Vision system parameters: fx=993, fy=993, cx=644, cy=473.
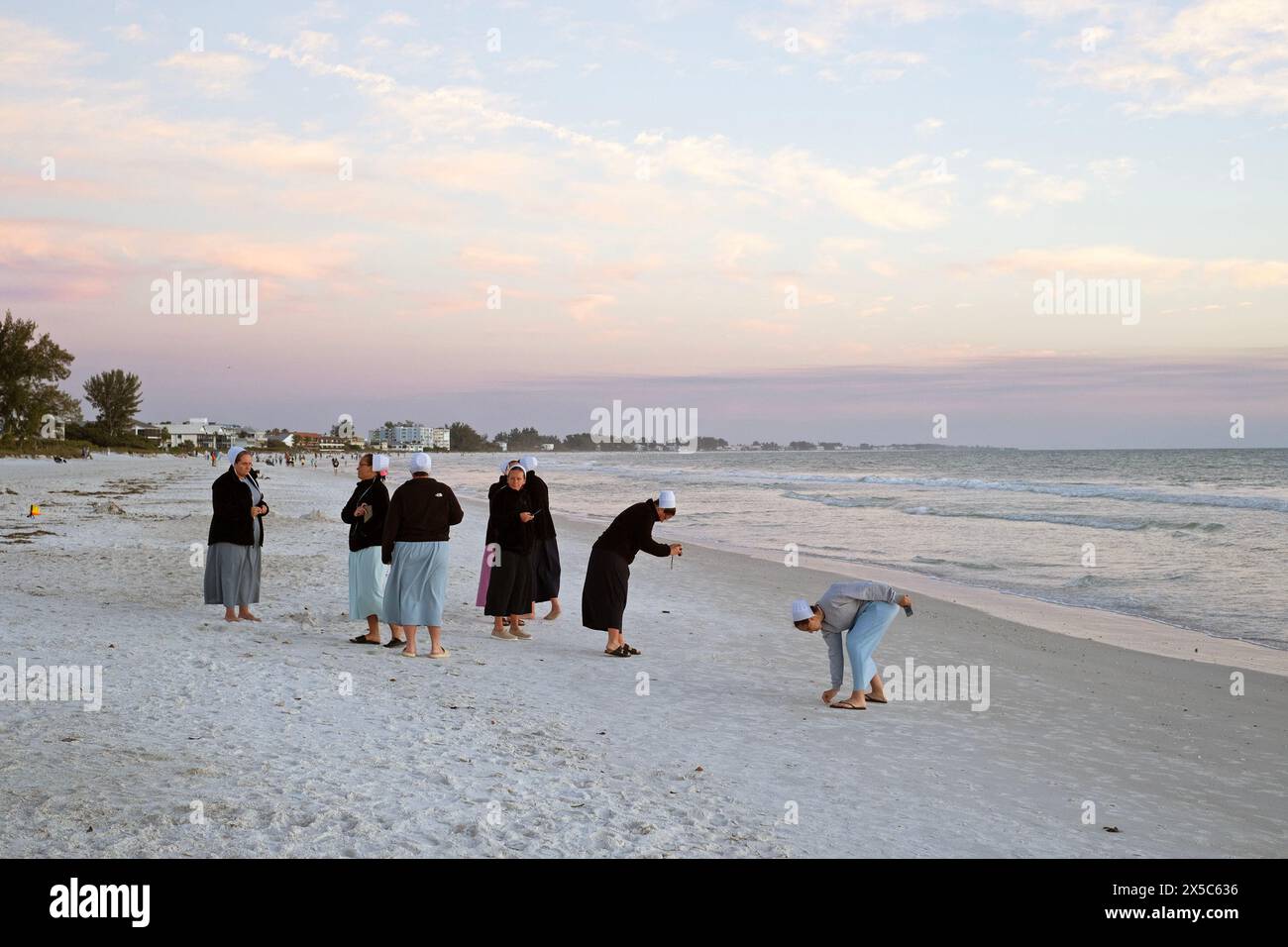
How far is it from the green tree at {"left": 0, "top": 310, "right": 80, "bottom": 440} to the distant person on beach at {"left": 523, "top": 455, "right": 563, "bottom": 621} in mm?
75896

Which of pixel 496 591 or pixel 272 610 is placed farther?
pixel 272 610

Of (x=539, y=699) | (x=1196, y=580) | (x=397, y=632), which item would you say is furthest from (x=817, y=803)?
(x=1196, y=580)

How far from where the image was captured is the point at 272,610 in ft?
36.8

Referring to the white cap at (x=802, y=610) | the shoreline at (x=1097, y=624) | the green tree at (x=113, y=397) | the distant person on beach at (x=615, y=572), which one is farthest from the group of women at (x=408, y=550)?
the green tree at (x=113, y=397)

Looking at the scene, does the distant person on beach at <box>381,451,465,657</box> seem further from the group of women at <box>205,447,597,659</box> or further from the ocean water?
the ocean water

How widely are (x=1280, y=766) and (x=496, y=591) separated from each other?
6.94 meters

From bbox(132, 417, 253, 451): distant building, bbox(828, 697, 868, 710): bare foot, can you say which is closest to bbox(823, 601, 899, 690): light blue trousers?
bbox(828, 697, 868, 710): bare foot

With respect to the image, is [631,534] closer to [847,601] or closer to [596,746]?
[847,601]

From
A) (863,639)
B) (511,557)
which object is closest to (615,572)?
(511,557)

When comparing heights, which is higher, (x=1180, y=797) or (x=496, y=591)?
(x=496, y=591)

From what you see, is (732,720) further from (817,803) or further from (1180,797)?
(1180,797)

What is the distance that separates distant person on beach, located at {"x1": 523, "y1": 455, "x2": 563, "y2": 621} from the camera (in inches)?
432

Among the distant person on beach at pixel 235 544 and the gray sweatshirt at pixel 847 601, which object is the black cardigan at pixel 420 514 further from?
the gray sweatshirt at pixel 847 601

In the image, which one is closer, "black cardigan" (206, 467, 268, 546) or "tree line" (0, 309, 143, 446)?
"black cardigan" (206, 467, 268, 546)
